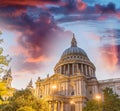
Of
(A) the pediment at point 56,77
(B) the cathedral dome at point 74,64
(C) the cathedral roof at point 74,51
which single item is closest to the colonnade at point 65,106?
(A) the pediment at point 56,77

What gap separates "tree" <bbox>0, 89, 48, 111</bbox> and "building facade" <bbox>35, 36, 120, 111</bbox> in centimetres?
2637

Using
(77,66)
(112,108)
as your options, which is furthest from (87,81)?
(112,108)

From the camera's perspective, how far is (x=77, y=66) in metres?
86.8

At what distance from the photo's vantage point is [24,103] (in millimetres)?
28406

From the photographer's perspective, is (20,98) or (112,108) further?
(112,108)

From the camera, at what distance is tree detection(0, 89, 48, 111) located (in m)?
28.2

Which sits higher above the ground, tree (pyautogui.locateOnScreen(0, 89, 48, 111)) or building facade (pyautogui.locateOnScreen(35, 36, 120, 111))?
building facade (pyautogui.locateOnScreen(35, 36, 120, 111))

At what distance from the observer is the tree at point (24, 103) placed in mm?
28219

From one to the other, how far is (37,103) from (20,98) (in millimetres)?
2696

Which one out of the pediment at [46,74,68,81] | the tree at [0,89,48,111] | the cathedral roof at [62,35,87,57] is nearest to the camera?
the tree at [0,89,48,111]

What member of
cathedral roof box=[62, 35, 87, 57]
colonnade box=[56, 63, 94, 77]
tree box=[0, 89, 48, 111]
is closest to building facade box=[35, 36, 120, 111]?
colonnade box=[56, 63, 94, 77]

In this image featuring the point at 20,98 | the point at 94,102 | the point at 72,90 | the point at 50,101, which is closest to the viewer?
the point at 20,98

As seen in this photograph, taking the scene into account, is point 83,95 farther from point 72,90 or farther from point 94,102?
point 94,102

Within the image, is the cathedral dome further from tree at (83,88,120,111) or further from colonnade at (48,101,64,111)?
tree at (83,88,120,111)
